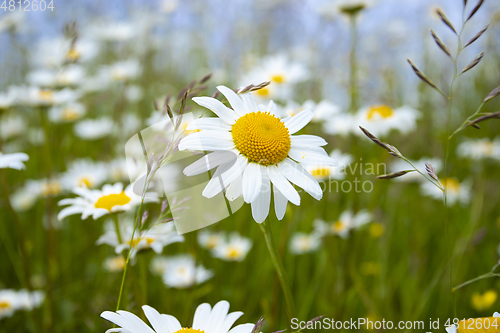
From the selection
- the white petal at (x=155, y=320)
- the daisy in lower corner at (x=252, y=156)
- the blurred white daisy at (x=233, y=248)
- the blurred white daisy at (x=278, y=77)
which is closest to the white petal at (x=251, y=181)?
the daisy in lower corner at (x=252, y=156)

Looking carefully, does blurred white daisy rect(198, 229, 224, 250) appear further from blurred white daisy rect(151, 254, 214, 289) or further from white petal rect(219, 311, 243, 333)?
white petal rect(219, 311, 243, 333)

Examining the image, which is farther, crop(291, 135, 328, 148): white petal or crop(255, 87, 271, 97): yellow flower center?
crop(255, 87, 271, 97): yellow flower center

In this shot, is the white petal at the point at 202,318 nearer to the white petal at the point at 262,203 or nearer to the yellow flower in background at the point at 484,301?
the white petal at the point at 262,203

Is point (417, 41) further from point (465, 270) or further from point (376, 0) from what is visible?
point (465, 270)

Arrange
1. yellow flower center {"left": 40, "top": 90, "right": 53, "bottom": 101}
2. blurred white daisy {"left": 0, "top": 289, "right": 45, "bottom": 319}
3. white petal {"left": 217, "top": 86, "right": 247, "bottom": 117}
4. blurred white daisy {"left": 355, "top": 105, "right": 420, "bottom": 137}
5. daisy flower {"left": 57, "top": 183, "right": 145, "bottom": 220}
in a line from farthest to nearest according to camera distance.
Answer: blurred white daisy {"left": 355, "top": 105, "right": 420, "bottom": 137} → yellow flower center {"left": 40, "top": 90, "right": 53, "bottom": 101} → blurred white daisy {"left": 0, "top": 289, "right": 45, "bottom": 319} → daisy flower {"left": 57, "top": 183, "right": 145, "bottom": 220} → white petal {"left": 217, "top": 86, "right": 247, "bottom": 117}

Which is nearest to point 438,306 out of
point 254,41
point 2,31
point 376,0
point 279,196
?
point 279,196

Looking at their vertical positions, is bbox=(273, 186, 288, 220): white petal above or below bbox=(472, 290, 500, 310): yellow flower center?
above

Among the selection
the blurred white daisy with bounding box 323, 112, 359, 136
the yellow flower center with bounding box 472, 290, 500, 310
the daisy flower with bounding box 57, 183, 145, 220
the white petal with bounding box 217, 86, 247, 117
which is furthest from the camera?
the blurred white daisy with bounding box 323, 112, 359, 136

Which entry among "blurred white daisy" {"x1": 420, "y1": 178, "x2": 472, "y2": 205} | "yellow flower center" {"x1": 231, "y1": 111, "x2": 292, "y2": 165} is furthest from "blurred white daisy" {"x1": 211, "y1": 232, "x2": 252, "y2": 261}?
"blurred white daisy" {"x1": 420, "y1": 178, "x2": 472, "y2": 205}
